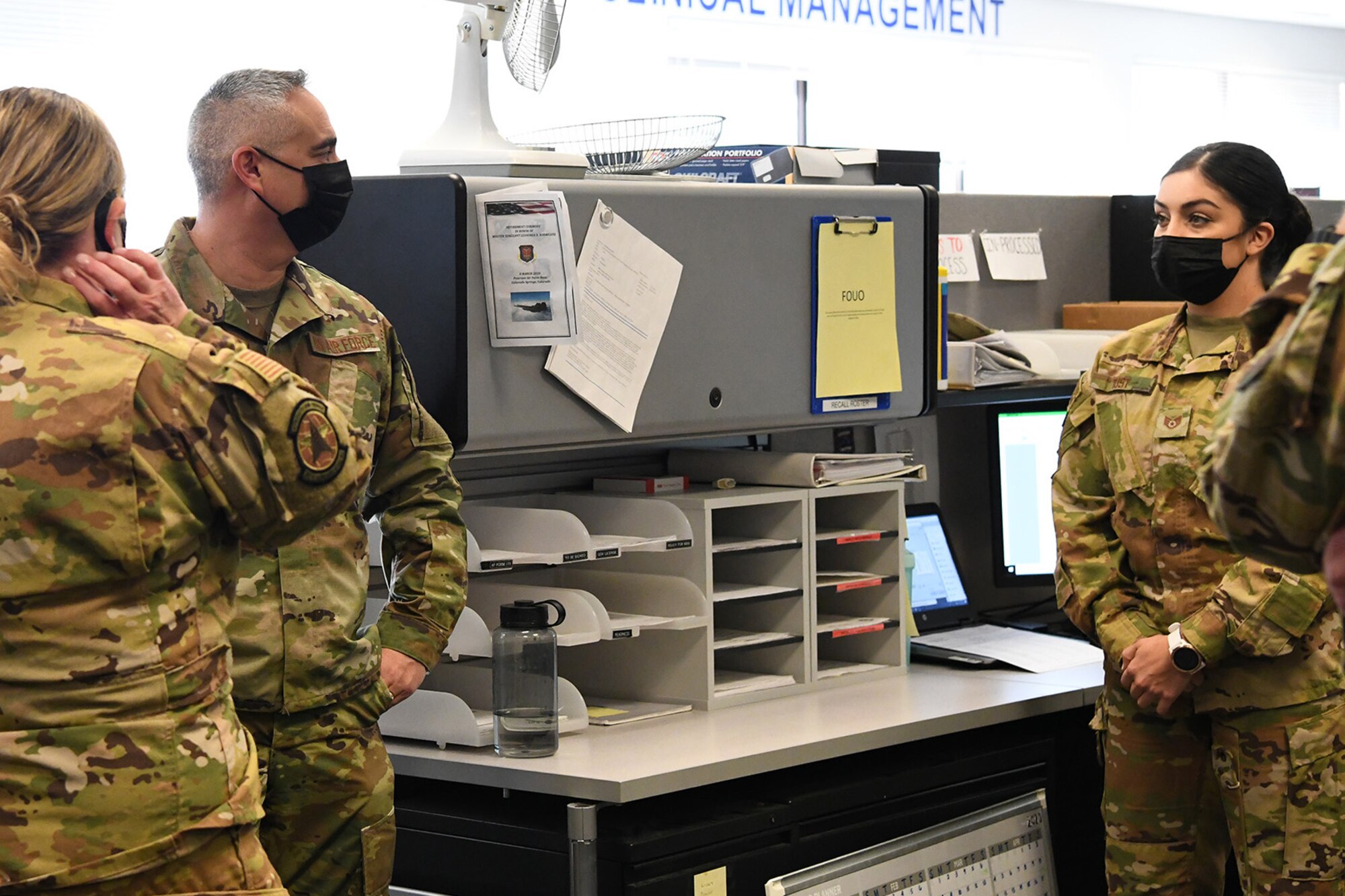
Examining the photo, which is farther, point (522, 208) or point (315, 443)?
point (522, 208)

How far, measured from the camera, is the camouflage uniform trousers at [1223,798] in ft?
6.39

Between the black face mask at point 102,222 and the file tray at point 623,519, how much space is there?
96 cm

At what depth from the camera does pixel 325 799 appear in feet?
5.43

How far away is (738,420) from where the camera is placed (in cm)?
227

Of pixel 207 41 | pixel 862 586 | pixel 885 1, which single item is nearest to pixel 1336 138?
pixel 885 1

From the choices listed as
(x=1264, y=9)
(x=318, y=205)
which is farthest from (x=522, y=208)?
(x=1264, y=9)

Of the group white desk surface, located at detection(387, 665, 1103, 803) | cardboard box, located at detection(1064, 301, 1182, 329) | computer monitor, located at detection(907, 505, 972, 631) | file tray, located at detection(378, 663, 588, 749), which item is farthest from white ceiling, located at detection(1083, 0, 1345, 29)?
file tray, located at detection(378, 663, 588, 749)

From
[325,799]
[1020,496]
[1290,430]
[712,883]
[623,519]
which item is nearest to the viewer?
[1290,430]

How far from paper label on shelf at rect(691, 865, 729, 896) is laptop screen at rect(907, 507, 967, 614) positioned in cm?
102

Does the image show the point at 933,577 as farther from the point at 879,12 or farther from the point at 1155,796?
the point at 879,12

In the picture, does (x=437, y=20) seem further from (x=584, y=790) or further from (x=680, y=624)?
(x=584, y=790)

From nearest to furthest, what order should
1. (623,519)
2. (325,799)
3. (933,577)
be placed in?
(325,799) < (623,519) < (933,577)

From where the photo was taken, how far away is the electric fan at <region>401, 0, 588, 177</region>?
6.67ft

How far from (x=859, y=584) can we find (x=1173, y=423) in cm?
61
